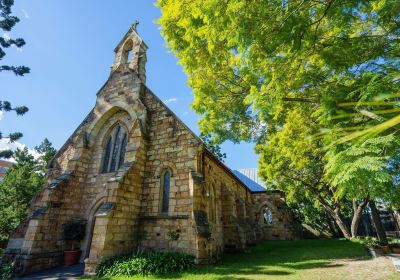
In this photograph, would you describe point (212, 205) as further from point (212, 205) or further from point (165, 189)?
point (165, 189)

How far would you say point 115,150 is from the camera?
12.5m

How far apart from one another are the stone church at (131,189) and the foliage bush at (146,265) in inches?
13.1

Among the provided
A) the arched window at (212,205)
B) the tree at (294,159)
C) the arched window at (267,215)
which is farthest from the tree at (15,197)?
the arched window at (267,215)

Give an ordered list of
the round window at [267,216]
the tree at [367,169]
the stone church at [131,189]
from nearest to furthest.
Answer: the tree at [367,169], the stone church at [131,189], the round window at [267,216]

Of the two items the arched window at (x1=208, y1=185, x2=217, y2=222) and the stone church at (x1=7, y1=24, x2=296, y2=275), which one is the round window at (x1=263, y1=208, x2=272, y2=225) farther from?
the arched window at (x1=208, y1=185, x2=217, y2=222)

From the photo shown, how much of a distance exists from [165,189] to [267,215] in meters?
17.7

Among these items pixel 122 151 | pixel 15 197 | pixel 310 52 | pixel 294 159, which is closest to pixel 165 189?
pixel 122 151

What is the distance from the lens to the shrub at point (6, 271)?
8.31m

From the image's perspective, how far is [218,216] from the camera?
12.7 m

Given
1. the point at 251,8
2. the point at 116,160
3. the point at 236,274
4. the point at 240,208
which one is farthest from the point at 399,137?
the point at 240,208

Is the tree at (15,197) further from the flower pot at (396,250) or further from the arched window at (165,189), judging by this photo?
the flower pot at (396,250)

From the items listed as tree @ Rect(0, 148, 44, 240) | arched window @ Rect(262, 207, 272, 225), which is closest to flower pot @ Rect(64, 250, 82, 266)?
tree @ Rect(0, 148, 44, 240)

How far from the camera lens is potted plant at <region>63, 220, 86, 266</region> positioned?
33.2 feet

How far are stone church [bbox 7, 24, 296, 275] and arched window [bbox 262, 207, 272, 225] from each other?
9.51 metres
